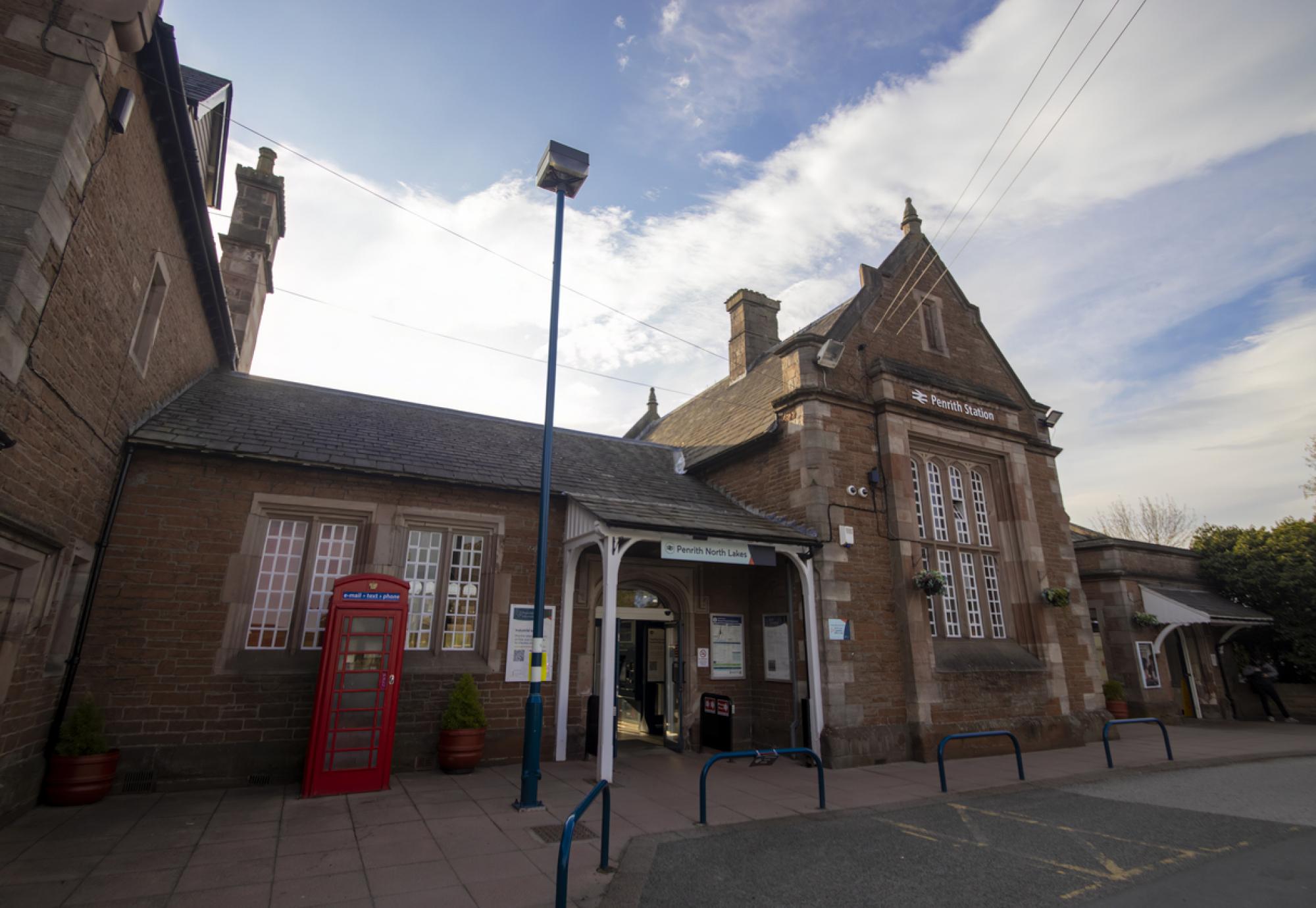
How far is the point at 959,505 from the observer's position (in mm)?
13914

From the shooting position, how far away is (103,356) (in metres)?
7.57

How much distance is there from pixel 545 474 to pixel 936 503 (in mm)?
9138

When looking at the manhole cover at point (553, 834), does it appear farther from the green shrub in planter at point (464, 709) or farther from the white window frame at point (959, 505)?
the white window frame at point (959, 505)

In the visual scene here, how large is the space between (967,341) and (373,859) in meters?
15.4

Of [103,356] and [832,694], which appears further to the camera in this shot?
[832,694]

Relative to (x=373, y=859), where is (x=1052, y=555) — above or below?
above

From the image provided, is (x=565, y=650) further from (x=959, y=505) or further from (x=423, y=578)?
(x=959, y=505)

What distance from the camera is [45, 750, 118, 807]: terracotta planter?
23.5 ft

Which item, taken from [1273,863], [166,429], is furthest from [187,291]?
[1273,863]

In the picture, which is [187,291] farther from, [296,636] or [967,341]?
[967,341]

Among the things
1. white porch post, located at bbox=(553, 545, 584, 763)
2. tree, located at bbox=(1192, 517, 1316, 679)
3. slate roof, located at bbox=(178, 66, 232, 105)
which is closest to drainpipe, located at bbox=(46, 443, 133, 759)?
slate roof, located at bbox=(178, 66, 232, 105)

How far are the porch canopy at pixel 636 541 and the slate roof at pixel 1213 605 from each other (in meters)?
13.7

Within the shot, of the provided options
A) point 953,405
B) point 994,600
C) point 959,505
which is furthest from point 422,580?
point 994,600

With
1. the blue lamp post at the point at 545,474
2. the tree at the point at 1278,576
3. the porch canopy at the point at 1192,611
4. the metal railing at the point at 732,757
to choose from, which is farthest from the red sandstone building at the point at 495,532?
the tree at the point at 1278,576
